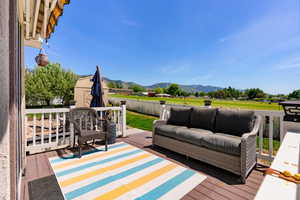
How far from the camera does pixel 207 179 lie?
2.29 metres

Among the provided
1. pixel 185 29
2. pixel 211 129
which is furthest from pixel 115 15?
pixel 211 129

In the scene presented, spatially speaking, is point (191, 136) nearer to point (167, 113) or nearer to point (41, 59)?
point (167, 113)

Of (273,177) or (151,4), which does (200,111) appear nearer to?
(273,177)

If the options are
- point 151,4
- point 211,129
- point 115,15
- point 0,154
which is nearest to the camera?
point 0,154

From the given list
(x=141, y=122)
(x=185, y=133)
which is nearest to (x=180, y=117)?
(x=185, y=133)

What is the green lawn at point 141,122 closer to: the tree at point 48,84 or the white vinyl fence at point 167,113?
the white vinyl fence at point 167,113

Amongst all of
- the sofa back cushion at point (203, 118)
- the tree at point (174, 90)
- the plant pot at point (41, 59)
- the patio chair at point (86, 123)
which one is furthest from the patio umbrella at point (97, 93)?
the tree at point (174, 90)

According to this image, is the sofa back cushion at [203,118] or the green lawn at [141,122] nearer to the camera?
the sofa back cushion at [203,118]

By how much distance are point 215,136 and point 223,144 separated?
222 mm

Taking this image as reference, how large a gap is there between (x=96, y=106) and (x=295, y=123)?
15.3 feet

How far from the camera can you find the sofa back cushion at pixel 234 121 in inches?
107

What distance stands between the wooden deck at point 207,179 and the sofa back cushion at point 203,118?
35.0 inches

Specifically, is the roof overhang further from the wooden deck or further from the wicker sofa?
the wicker sofa

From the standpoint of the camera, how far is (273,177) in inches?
32.2
